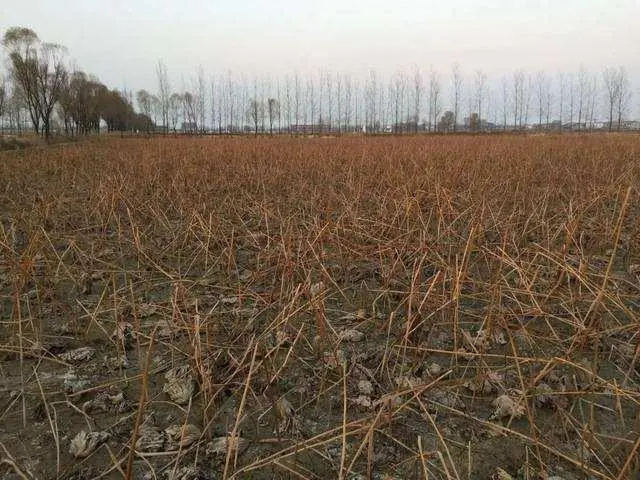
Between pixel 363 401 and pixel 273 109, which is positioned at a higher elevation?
pixel 273 109

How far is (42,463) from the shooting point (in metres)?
1.10

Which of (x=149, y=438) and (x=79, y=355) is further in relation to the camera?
(x=79, y=355)

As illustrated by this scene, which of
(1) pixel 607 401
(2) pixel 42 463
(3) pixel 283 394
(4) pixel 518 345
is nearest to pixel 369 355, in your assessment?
(3) pixel 283 394

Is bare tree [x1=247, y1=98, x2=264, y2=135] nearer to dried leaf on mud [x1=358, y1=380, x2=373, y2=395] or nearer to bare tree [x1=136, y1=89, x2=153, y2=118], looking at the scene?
bare tree [x1=136, y1=89, x2=153, y2=118]

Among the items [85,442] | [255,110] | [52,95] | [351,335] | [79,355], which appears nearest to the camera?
[85,442]

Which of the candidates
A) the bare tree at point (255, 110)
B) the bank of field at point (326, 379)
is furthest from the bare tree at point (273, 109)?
the bank of field at point (326, 379)

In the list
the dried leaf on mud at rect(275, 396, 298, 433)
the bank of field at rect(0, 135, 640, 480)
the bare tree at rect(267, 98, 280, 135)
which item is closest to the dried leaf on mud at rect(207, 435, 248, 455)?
the bank of field at rect(0, 135, 640, 480)

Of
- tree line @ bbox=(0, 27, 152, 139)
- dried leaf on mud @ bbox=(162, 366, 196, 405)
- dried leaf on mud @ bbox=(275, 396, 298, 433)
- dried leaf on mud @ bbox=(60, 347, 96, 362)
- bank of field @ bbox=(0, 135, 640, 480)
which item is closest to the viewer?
bank of field @ bbox=(0, 135, 640, 480)

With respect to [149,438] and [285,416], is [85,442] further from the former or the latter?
[285,416]

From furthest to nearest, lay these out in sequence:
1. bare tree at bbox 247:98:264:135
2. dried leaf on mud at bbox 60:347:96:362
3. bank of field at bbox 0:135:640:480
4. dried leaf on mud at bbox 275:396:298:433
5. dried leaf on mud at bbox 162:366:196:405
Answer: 1. bare tree at bbox 247:98:264:135
2. dried leaf on mud at bbox 60:347:96:362
3. dried leaf on mud at bbox 162:366:196:405
4. dried leaf on mud at bbox 275:396:298:433
5. bank of field at bbox 0:135:640:480

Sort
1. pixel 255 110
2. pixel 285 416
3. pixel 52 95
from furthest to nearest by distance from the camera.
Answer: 1. pixel 255 110
2. pixel 52 95
3. pixel 285 416

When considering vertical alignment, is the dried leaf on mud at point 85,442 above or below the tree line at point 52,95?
below

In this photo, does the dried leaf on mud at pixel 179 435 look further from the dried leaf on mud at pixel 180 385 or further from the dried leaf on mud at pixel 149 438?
the dried leaf on mud at pixel 180 385

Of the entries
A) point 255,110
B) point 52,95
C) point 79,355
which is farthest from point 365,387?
point 255,110
